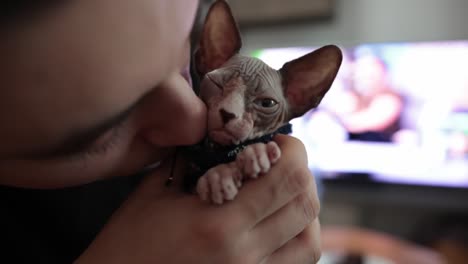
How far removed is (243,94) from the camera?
0.45 m

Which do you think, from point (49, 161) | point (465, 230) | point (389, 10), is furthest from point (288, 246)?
point (389, 10)

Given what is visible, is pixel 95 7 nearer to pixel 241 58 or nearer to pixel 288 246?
pixel 241 58

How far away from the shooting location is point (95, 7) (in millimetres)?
309

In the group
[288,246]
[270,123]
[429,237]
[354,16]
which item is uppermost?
[270,123]

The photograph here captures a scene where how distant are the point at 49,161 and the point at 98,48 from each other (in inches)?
5.0

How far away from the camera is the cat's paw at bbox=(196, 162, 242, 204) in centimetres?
43

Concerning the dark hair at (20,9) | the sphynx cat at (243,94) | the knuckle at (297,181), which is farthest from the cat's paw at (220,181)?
the dark hair at (20,9)

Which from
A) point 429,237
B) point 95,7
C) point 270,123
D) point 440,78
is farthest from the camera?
point 429,237

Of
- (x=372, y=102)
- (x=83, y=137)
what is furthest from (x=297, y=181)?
(x=372, y=102)

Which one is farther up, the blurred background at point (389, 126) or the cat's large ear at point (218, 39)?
the cat's large ear at point (218, 39)

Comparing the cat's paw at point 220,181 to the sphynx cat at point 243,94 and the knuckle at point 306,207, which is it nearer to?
the sphynx cat at point 243,94

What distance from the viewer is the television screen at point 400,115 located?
1.82 m

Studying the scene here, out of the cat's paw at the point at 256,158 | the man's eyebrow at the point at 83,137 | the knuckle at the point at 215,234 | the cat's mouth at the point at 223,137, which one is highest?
the man's eyebrow at the point at 83,137

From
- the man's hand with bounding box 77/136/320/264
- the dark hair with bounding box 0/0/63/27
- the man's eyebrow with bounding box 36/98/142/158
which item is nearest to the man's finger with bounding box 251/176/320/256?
the man's hand with bounding box 77/136/320/264
